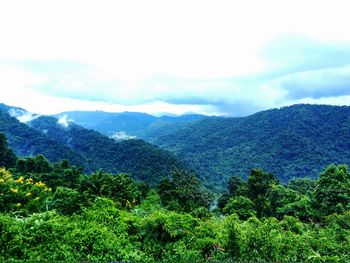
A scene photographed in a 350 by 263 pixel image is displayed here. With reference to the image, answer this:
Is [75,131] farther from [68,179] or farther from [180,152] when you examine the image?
[68,179]

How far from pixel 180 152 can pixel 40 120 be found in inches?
2760

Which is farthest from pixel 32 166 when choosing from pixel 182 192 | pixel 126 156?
pixel 126 156

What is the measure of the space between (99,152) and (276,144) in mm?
64152

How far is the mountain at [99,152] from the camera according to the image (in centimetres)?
7884

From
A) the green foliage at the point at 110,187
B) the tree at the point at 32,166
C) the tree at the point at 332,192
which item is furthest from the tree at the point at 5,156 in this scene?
the tree at the point at 332,192

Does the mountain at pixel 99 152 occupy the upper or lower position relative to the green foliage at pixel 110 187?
lower

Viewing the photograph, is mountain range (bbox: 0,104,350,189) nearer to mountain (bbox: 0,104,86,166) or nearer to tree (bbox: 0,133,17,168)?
mountain (bbox: 0,104,86,166)

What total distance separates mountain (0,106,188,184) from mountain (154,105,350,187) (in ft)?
82.3

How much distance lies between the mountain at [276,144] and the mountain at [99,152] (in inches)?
987

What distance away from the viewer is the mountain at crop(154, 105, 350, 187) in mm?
117062

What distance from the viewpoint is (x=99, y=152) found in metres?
103

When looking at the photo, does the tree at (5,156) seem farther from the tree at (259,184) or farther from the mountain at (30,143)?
the mountain at (30,143)

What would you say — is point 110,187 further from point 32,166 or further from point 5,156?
point 5,156

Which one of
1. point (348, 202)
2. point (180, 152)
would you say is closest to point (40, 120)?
point (180, 152)
